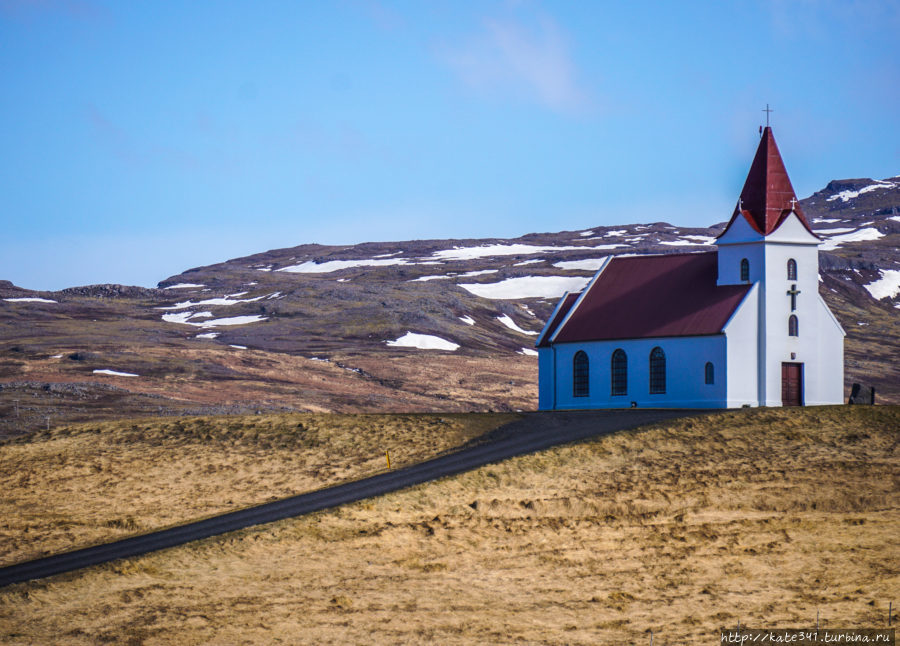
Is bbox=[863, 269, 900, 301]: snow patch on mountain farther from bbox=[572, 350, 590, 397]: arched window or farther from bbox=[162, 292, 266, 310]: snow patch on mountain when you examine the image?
bbox=[572, 350, 590, 397]: arched window

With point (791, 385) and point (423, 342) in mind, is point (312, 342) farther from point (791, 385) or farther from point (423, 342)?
point (791, 385)

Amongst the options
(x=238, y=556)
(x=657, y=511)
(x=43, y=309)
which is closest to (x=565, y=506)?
(x=657, y=511)

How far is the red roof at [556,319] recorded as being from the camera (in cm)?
6025

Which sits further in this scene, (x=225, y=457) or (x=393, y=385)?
(x=393, y=385)

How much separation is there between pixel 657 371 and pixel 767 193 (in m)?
10.0

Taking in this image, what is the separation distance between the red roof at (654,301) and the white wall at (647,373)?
1.58 feet

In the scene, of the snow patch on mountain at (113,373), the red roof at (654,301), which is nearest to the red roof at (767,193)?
the red roof at (654,301)

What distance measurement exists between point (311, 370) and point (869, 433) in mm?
71882

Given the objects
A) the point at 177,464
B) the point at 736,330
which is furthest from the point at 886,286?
the point at 177,464

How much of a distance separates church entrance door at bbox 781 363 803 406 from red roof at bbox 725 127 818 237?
6.45 m

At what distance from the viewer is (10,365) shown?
98.1 metres

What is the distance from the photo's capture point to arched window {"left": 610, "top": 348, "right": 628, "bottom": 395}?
5697 centimetres

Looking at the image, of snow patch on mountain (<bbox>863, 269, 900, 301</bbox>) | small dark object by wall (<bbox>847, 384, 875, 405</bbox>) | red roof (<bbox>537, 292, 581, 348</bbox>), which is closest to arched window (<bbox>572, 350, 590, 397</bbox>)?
red roof (<bbox>537, 292, 581, 348</bbox>)

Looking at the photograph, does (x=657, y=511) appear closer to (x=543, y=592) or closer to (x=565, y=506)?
(x=565, y=506)
